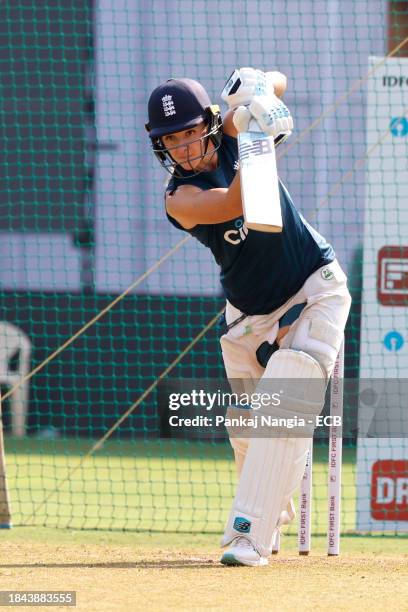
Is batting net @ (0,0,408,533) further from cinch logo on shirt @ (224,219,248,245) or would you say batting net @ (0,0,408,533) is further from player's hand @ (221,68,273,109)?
A: player's hand @ (221,68,273,109)

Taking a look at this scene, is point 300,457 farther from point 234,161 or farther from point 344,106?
point 344,106

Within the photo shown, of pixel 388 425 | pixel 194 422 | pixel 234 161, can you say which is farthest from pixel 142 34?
pixel 234 161

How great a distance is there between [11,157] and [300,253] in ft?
21.9

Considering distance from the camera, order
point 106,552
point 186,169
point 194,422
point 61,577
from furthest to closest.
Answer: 1. point 194,422
2. point 106,552
3. point 186,169
4. point 61,577

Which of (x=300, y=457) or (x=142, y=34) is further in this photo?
(x=142, y=34)

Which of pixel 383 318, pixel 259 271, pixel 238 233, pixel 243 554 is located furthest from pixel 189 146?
pixel 383 318

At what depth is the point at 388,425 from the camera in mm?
6285

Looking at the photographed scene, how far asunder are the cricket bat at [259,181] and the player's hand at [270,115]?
26mm

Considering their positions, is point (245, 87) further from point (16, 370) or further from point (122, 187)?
point (16, 370)

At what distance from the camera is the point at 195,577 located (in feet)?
13.0

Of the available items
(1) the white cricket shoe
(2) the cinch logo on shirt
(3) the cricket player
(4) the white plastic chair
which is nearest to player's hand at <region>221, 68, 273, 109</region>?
(3) the cricket player

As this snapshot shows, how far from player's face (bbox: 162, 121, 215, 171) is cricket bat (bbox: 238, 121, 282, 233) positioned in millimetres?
237

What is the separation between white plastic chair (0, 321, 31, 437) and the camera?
994cm

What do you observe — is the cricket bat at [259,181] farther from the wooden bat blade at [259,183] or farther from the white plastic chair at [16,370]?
the white plastic chair at [16,370]
